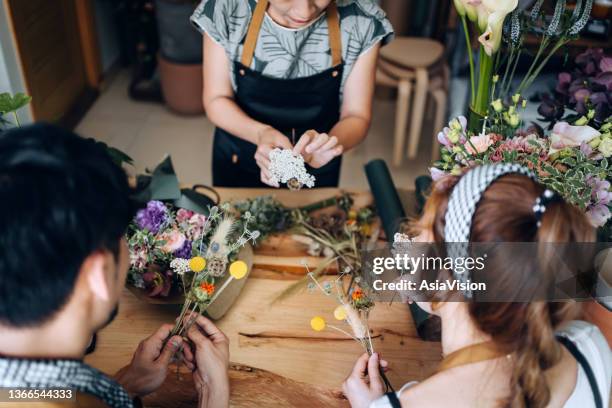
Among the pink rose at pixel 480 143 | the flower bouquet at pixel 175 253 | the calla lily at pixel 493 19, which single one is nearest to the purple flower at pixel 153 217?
the flower bouquet at pixel 175 253

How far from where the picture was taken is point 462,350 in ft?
3.48

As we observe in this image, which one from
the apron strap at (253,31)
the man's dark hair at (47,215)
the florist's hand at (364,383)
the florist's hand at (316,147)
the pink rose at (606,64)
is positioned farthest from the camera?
the apron strap at (253,31)

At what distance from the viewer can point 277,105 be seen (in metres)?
1.96

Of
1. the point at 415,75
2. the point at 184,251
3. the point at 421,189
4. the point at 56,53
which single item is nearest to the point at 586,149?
the point at 421,189

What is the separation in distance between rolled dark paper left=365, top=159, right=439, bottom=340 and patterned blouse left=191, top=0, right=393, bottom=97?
1.28 feet

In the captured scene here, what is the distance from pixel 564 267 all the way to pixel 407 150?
3.05 meters

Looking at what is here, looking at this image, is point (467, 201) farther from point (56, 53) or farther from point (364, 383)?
point (56, 53)

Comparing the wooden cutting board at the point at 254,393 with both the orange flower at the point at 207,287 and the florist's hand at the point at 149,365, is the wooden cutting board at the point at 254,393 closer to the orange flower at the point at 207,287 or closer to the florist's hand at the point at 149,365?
the florist's hand at the point at 149,365

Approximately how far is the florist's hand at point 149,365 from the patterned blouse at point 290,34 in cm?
97

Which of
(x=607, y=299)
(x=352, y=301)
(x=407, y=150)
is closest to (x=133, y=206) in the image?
(x=352, y=301)

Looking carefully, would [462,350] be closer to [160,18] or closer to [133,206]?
[133,206]

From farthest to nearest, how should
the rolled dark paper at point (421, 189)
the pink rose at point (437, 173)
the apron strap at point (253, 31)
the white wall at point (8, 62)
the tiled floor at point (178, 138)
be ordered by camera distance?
1. the tiled floor at point (178, 138)
2. the white wall at point (8, 62)
3. the apron strap at point (253, 31)
4. the rolled dark paper at point (421, 189)
5. the pink rose at point (437, 173)

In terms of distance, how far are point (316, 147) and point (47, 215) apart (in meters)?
0.87

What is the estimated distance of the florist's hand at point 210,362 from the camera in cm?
117
